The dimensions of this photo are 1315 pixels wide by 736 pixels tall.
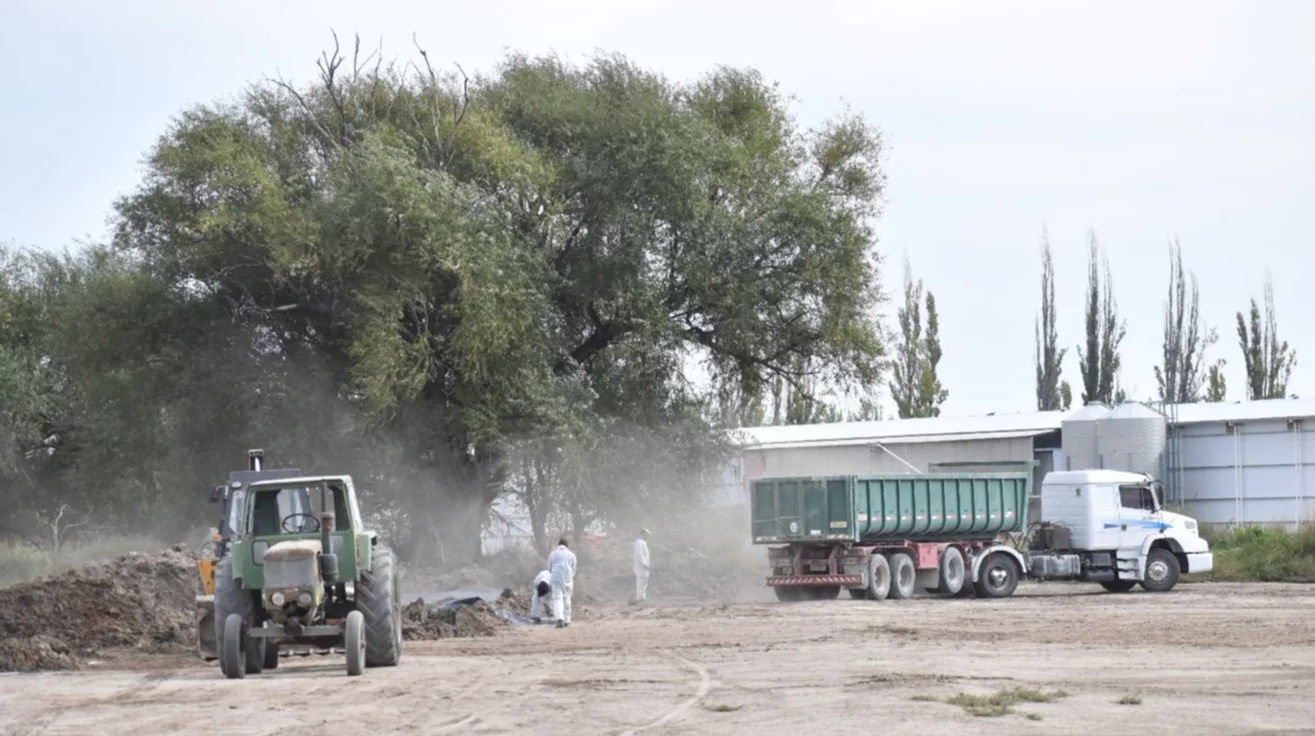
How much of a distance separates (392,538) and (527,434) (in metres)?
5.24

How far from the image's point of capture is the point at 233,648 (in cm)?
1942

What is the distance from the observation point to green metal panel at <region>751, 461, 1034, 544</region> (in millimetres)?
34688

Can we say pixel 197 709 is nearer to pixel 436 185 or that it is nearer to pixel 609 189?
pixel 436 185

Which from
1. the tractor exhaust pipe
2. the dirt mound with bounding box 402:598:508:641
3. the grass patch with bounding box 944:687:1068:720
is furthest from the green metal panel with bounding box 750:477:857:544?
the grass patch with bounding box 944:687:1068:720

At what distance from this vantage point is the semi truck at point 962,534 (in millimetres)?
34969

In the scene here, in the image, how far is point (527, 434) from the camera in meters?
41.1

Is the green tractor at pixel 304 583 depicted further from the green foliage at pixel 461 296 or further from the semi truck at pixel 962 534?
the green foliage at pixel 461 296

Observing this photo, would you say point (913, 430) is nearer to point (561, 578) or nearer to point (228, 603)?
point (561, 578)

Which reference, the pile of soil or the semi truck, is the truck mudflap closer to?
the semi truck

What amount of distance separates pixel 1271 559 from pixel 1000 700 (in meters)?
29.6

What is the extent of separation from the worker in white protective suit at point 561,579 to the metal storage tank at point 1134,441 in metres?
27.0

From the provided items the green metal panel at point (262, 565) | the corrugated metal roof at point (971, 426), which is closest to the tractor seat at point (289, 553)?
the green metal panel at point (262, 565)

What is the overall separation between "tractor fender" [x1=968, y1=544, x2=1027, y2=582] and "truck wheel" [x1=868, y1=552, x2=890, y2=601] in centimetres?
221

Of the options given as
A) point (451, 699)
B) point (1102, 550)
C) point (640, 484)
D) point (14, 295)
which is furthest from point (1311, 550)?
point (14, 295)
